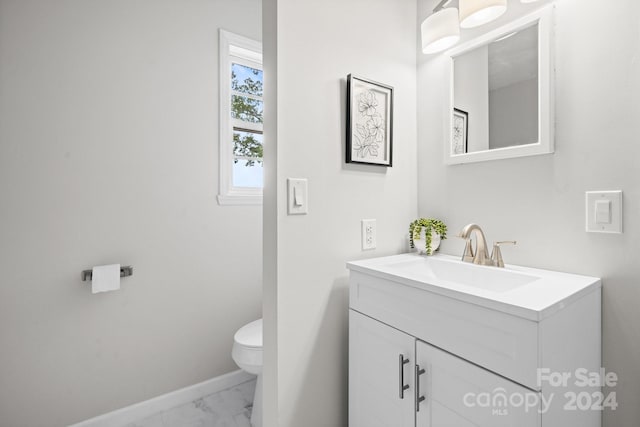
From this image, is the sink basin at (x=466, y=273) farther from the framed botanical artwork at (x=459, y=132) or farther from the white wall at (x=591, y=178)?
the framed botanical artwork at (x=459, y=132)

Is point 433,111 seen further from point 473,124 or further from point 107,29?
point 107,29

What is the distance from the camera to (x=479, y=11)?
1.07 m

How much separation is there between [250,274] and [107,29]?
1645mm

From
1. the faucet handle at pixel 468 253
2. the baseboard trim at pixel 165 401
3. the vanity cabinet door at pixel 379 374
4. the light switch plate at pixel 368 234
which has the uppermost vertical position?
the light switch plate at pixel 368 234

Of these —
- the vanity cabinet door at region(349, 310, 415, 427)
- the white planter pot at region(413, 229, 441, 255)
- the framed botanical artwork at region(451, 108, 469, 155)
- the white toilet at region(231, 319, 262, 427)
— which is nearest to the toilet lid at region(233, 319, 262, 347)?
the white toilet at region(231, 319, 262, 427)

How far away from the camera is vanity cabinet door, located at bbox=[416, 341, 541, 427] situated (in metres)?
0.69

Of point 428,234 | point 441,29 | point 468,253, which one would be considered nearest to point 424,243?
point 428,234

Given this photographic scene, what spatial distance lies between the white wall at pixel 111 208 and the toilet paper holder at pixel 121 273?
0.12 ft

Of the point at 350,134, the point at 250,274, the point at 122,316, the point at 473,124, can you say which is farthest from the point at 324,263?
the point at 122,316

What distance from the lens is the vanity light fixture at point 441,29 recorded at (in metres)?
1.20

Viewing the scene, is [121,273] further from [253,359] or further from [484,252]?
[484,252]

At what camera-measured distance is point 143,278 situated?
1.75m

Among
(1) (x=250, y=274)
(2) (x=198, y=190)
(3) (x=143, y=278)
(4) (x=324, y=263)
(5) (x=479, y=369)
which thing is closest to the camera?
(5) (x=479, y=369)

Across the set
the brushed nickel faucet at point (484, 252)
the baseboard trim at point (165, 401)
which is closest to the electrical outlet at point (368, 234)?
the brushed nickel faucet at point (484, 252)
